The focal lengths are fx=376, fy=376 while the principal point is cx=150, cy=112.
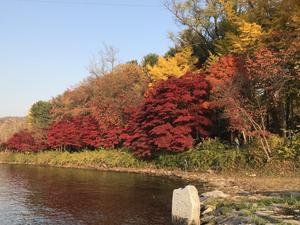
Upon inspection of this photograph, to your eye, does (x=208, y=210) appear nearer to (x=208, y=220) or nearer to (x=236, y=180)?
(x=208, y=220)

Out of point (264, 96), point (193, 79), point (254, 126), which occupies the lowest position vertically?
point (254, 126)

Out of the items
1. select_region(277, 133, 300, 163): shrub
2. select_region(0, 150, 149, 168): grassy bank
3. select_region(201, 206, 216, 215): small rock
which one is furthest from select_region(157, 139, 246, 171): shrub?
select_region(201, 206, 216, 215): small rock

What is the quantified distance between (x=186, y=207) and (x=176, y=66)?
21576 mm

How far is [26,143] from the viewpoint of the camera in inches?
1634

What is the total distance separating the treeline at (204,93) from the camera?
20.5m

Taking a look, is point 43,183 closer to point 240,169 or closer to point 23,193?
point 23,193

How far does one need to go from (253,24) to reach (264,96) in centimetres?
461

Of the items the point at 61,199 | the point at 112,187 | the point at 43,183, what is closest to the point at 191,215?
the point at 61,199

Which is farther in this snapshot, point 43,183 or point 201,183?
point 43,183

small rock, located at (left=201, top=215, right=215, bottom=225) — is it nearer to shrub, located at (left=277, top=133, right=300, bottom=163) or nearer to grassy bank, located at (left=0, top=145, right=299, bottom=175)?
grassy bank, located at (left=0, top=145, right=299, bottom=175)

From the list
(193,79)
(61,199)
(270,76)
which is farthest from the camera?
(193,79)

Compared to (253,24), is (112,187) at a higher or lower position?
lower

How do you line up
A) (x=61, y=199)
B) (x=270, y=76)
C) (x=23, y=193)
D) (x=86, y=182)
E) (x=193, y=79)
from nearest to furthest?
(x=61, y=199) < (x=23, y=193) < (x=270, y=76) < (x=86, y=182) < (x=193, y=79)

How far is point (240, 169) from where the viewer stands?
20016 millimetres
